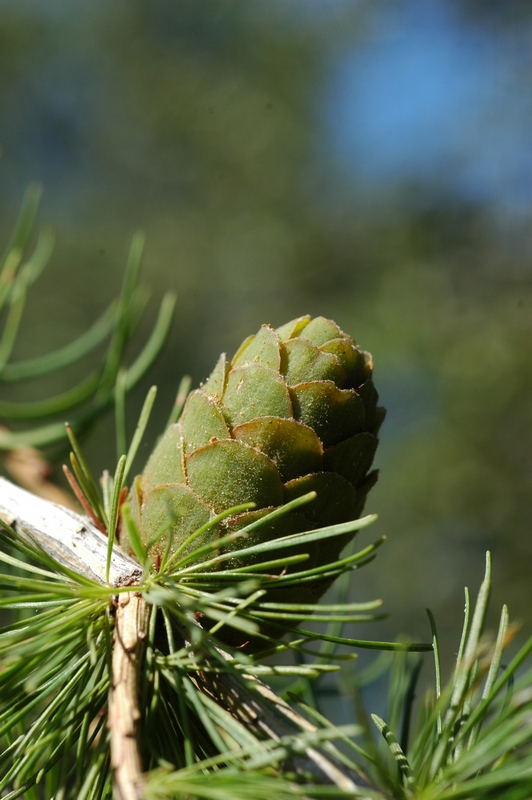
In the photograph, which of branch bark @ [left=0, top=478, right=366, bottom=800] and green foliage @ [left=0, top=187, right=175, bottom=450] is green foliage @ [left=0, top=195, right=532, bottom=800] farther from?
green foliage @ [left=0, top=187, right=175, bottom=450]

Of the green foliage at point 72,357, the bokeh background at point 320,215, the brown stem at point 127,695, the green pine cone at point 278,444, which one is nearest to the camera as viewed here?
the brown stem at point 127,695

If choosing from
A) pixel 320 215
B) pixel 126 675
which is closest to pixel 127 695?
pixel 126 675

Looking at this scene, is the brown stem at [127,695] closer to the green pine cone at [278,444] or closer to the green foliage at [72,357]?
the green pine cone at [278,444]

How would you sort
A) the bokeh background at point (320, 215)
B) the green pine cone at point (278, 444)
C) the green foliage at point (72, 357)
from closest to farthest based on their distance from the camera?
the green pine cone at point (278, 444)
the green foliage at point (72, 357)
the bokeh background at point (320, 215)

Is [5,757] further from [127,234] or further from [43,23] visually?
[43,23]

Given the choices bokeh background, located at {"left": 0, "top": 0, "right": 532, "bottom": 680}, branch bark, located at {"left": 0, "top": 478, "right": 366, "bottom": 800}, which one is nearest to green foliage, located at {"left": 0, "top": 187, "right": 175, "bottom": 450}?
branch bark, located at {"left": 0, "top": 478, "right": 366, "bottom": 800}

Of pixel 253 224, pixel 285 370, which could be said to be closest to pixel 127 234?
pixel 253 224

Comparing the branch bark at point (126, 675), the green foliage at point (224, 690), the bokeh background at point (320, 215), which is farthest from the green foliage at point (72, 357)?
the bokeh background at point (320, 215)
